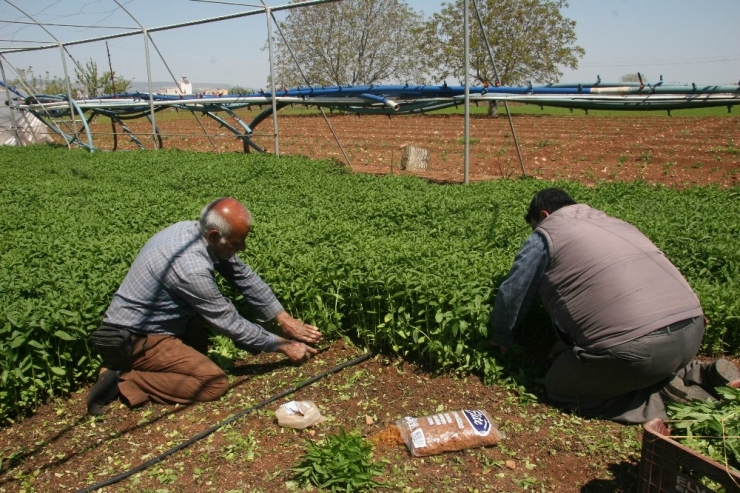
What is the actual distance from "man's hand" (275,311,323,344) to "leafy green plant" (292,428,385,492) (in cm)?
136

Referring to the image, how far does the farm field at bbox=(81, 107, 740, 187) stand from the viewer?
49.6ft

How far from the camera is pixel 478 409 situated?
3783 millimetres

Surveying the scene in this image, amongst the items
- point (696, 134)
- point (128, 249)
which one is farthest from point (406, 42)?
point (128, 249)

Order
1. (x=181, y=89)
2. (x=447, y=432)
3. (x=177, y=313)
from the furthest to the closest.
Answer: (x=181, y=89)
(x=177, y=313)
(x=447, y=432)

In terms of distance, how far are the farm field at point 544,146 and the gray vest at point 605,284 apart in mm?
8190

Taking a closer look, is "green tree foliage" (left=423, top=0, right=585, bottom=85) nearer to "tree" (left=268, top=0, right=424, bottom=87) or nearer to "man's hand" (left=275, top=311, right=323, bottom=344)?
"tree" (left=268, top=0, right=424, bottom=87)

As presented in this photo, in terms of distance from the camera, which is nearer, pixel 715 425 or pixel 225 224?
pixel 715 425

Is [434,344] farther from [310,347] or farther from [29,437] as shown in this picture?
[29,437]

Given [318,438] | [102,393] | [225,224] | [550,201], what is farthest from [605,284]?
[102,393]

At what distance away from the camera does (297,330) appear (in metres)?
4.44

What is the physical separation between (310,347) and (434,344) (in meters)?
0.95

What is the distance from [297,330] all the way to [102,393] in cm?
136

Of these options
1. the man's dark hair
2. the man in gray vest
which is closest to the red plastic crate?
the man in gray vest

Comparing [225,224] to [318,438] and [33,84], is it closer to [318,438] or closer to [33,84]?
[318,438]
